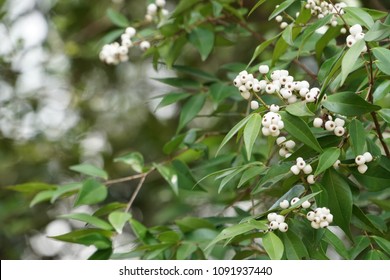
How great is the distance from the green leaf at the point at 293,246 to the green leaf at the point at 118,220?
492 millimetres

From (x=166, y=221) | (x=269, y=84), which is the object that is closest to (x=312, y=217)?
(x=269, y=84)

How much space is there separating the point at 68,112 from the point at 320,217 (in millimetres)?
2446

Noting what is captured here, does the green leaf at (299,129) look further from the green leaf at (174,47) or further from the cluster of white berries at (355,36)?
the green leaf at (174,47)

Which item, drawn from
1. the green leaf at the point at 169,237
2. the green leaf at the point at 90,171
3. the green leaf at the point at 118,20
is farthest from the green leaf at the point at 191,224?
the green leaf at the point at 118,20

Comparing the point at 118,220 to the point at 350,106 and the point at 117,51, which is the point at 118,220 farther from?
the point at 350,106

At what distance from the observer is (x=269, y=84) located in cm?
101

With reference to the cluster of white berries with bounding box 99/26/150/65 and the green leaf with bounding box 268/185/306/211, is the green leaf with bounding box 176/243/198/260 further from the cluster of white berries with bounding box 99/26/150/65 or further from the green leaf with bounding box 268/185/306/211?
the cluster of white berries with bounding box 99/26/150/65

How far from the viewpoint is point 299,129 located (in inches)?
38.9

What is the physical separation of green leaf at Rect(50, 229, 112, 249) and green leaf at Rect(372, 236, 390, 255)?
0.60m

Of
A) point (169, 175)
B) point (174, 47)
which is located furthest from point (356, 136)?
point (174, 47)

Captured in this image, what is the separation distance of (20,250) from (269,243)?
2.27 meters

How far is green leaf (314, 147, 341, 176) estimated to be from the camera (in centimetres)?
99

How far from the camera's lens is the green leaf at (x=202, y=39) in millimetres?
1632

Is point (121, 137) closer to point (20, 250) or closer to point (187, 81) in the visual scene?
point (20, 250)
